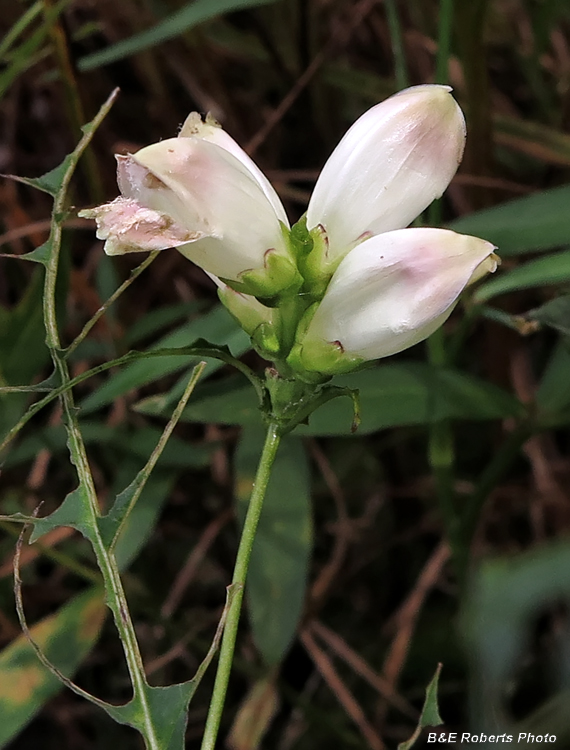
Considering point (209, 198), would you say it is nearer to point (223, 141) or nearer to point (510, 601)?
point (223, 141)

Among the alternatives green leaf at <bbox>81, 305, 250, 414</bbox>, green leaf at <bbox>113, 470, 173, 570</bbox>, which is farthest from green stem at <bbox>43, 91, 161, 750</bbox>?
green leaf at <bbox>113, 470, 173, 570</bbox>

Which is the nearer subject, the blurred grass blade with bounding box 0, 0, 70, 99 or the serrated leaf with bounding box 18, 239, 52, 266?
the serrated leaf with bounding box 18, 239, 52, 266

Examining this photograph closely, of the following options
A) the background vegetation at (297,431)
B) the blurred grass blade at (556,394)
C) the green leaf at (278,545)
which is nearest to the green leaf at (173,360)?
the background vegetation at (297,431)

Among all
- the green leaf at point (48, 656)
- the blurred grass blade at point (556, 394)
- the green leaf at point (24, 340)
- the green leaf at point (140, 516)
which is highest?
the green leaf at point (24, 340)

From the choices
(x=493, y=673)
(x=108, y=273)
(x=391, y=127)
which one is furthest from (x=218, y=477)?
(x=493, y=673)

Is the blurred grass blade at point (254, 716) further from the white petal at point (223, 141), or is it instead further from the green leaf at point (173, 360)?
the white petal at point (223, 141)

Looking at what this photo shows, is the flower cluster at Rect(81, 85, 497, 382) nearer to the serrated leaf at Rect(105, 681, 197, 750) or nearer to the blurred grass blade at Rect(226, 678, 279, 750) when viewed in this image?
the serrated leaf at Rect(105, 681, 197, 750)

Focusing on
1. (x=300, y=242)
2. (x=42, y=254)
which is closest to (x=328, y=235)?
(x=300, y=242)
